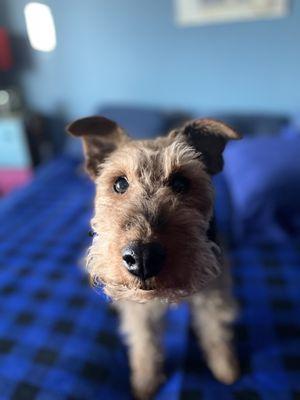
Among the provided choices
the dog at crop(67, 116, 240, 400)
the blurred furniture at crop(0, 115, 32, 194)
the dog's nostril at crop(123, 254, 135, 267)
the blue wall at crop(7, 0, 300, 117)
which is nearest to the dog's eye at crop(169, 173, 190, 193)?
the dog at crop(67, 116, 240, 400)

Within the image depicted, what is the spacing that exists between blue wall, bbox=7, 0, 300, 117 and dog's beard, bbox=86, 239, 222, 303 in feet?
7.60

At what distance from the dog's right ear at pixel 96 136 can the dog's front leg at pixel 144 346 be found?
16.8 inches

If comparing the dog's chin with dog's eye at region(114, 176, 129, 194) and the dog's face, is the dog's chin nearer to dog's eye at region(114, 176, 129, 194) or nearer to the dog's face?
the dog's face

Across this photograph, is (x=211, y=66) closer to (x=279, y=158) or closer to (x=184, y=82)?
(x=184, y=82)

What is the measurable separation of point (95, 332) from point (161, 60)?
2350 millimetres

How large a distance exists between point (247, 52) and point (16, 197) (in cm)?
200

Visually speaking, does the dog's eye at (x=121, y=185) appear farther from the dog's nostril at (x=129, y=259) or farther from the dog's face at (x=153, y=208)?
the dog's nostril at (x=129, y=259)

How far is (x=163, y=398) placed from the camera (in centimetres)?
100

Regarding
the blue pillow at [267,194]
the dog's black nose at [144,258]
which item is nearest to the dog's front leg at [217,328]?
the dog's black nose at [144,258]

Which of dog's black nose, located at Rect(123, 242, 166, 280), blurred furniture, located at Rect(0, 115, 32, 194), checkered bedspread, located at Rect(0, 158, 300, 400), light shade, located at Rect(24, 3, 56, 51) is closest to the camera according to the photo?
dog's black nose, located at Rect(123, 242, 166, 280)

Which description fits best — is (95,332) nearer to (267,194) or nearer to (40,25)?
(267,194)

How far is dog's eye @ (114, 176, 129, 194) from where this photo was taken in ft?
2.61

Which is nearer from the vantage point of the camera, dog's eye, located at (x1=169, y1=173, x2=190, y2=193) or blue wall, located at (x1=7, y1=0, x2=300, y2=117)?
dog's eye, located at (x1=169, y1=173, x2=190, y2=193)

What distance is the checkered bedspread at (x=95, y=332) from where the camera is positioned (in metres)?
1.00
